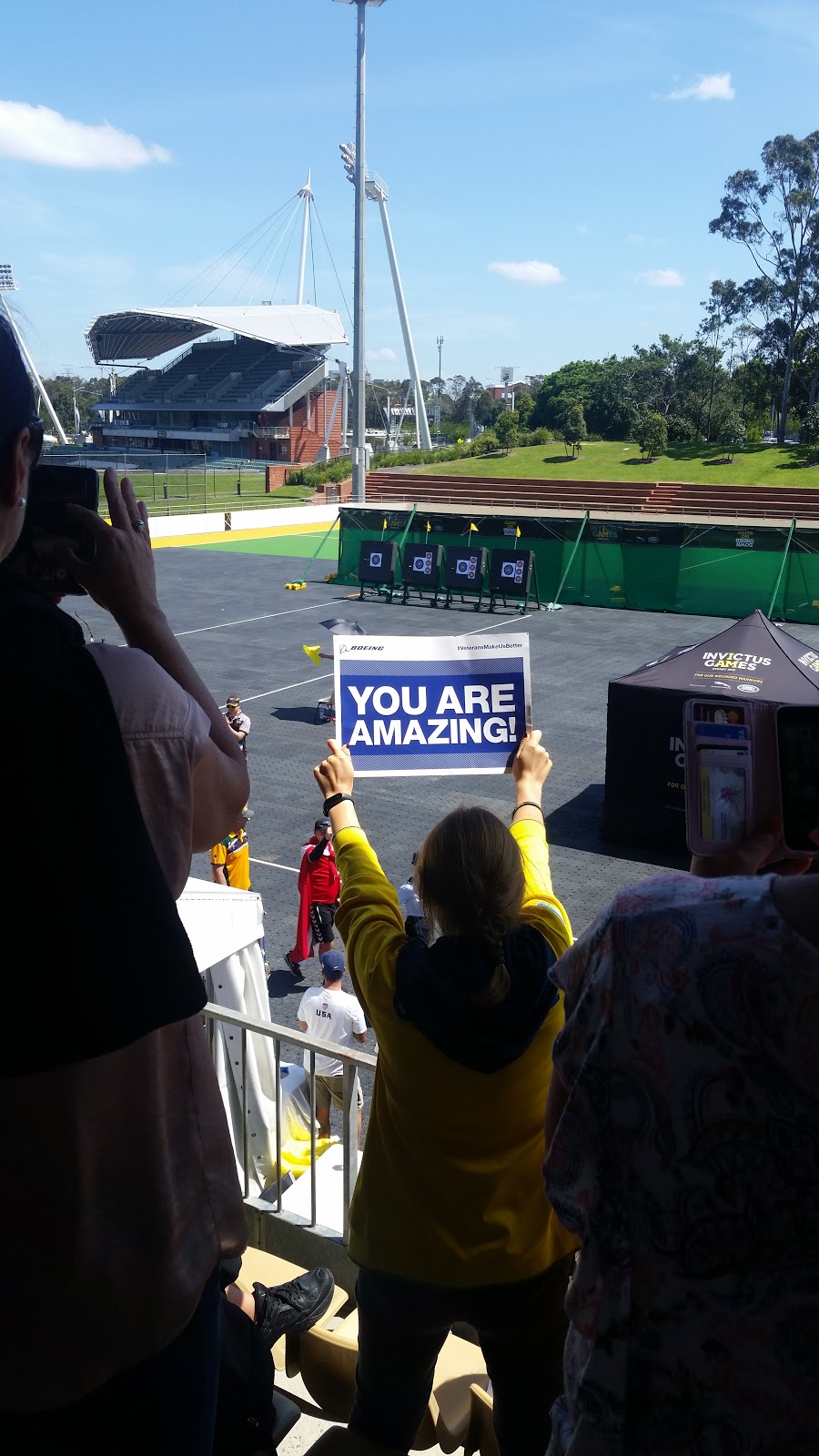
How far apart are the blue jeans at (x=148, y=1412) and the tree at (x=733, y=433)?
5881cm

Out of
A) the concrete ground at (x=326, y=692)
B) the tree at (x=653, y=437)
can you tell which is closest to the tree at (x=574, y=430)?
the tree at (x=653, y=437)

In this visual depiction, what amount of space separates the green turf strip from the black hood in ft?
119

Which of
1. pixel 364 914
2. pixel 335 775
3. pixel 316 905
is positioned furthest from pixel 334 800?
pixel 316 905

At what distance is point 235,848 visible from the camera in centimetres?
973

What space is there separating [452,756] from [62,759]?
2730 mm

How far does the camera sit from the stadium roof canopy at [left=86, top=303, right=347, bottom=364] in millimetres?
87562

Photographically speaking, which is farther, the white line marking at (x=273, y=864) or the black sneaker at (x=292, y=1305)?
the white line marking at (x=273, y=864)

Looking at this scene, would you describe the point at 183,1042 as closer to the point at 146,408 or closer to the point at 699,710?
the point at 699,710

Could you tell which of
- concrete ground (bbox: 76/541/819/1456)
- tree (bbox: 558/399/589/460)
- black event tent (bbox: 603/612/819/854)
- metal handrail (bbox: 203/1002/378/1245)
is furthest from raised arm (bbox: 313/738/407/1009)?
tree (bbox: 558/399/589/460)

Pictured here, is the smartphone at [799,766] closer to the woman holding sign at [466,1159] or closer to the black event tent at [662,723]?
the woman holding sign at [466,1159]

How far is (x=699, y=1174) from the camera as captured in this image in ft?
4.39

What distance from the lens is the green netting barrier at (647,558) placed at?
88.5 feet

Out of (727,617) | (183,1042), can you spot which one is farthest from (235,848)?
(727,617)

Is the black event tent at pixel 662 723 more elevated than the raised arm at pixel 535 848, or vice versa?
the raised arm at pixel 535 848
